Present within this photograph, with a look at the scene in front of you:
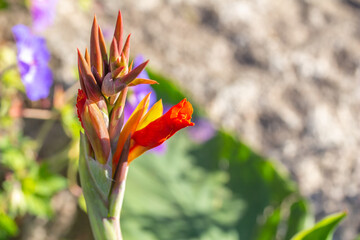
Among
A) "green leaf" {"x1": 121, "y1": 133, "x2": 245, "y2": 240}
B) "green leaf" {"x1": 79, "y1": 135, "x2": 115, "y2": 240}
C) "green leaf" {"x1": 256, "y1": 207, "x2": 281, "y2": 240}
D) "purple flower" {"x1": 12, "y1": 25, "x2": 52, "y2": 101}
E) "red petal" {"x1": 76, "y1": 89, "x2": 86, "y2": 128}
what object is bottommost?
"green leaf" {"x1": 79, "y1": 135, "x2": 115, "y2": 240}

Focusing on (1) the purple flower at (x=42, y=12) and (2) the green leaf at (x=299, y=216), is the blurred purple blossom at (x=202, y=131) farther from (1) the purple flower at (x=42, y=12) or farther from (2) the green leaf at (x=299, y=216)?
(1) the purple flower at (x=42, y=12)

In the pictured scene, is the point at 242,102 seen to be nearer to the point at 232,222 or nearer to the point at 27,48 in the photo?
the point at 232,222

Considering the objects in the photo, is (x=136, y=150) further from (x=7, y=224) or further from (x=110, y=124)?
(x=7, y=224)

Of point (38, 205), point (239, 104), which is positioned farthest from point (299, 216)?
point (38, 205)

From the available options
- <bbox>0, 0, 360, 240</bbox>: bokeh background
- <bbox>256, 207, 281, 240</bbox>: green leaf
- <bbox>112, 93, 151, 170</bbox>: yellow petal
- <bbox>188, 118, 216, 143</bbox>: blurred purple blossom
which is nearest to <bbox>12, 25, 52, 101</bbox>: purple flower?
<bbox>0, 0, 360, 240</bbox>: bokeh background

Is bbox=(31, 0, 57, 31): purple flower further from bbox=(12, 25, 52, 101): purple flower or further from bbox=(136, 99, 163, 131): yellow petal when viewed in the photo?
bbox=(136, 99, 163, 131): yellow petal

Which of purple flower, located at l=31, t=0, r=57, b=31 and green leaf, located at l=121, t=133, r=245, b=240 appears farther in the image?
purple flower, located at l=31, t=0, r=57, b=31
